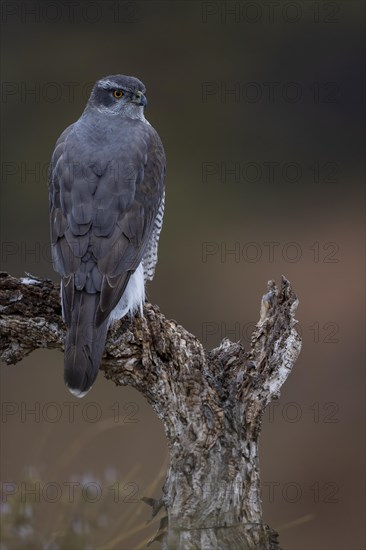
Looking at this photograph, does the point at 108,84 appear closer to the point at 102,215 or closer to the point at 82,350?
the point at 102,215

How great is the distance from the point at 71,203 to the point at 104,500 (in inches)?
46.0

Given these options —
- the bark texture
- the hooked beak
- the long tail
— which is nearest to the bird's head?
the hooked beak

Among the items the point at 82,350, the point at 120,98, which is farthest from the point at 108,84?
the point at 82,350

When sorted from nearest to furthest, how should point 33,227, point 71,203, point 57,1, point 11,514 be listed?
point 11,514
point 71,203
point 33,227
point 57,1

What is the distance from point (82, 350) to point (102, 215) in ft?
2.07

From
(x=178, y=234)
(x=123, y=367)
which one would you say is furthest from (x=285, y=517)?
(x=178, y=234)

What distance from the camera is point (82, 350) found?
12.3ft

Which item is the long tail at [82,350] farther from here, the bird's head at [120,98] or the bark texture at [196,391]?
the bird's head at [120,98]

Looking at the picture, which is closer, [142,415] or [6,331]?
[6,331]

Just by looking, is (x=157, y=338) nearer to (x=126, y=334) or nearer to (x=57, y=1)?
(x=126, y=334)

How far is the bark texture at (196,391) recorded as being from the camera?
12.4 ft

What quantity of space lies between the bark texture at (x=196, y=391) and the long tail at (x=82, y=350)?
15cm

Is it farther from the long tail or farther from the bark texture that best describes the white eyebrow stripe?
the long tail

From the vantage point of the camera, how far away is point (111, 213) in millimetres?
4164
